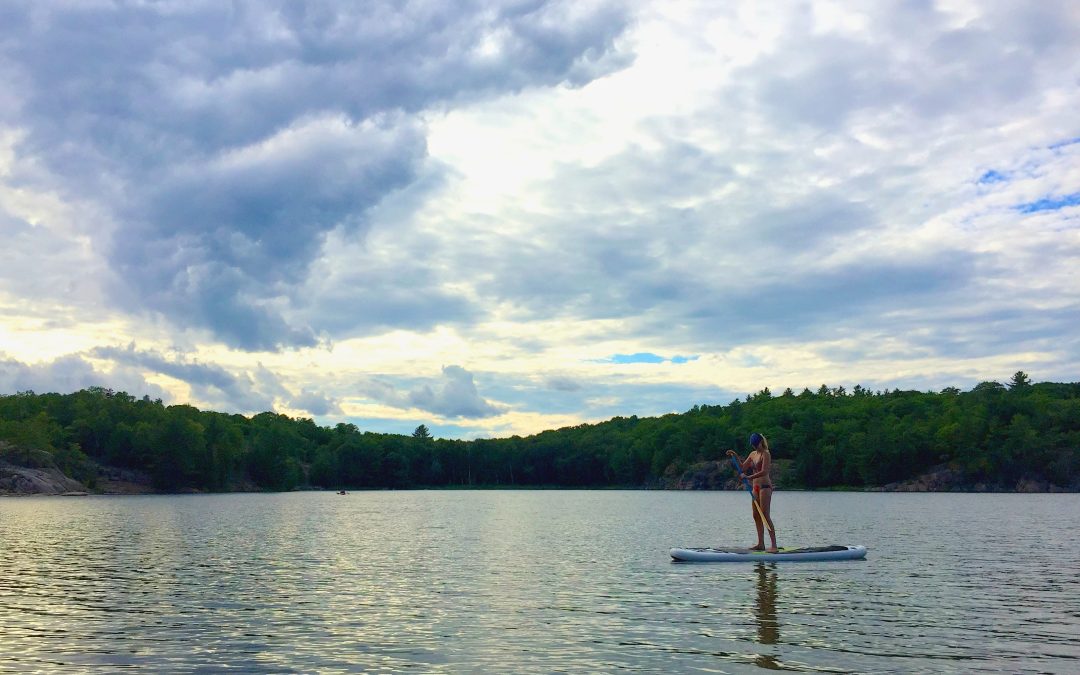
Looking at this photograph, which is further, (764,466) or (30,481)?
(30,481)

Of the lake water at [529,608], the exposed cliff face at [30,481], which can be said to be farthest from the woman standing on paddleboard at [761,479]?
the exposed cliff face at [30,481]

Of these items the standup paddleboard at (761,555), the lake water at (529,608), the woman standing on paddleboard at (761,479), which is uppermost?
the woman standing on paddleboard at (761,479)

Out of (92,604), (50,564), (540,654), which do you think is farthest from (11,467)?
(540,654)

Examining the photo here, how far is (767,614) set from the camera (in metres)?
26.8

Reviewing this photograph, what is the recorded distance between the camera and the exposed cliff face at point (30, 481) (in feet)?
601

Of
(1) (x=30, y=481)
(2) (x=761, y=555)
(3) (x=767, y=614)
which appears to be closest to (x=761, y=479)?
(2) (x=761, y=555)

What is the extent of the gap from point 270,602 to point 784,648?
16989 millimetres

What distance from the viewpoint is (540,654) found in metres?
20.9

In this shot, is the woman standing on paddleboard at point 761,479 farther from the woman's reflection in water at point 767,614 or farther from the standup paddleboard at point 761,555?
the woman's reflection in water at point 767,614

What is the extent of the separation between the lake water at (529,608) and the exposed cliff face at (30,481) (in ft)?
488

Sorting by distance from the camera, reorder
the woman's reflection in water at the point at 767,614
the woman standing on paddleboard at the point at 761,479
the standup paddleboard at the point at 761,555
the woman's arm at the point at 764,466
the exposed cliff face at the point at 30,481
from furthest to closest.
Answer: the exposed cliff face at the point at 30,481, the woman's arm at the point at 764,466, the woman standing on paddleboard at the point at 761,479, the standup paddleboard at the point at 761,555, the woman's reflection in water at the point at 767,614

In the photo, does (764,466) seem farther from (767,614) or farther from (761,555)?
(767,614)

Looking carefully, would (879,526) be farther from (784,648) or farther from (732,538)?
(784,648)

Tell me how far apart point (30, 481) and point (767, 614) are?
194 metres
